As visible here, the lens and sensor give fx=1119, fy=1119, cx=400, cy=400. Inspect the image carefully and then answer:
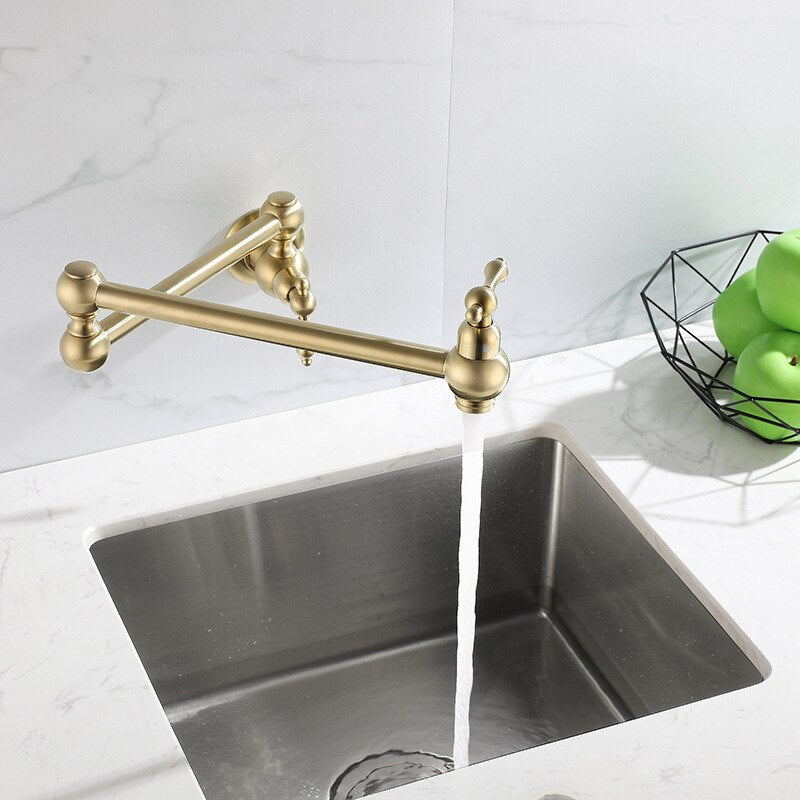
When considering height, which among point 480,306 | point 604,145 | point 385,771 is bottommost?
point 385,771

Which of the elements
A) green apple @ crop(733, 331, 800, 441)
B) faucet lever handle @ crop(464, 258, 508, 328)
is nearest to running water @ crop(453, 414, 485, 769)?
faucet lever handle @ crop(464, 258, 508, 328)

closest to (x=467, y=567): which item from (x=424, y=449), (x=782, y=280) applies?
(x=424, y=449)

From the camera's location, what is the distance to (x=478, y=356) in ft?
2.45

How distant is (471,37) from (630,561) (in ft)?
1.57

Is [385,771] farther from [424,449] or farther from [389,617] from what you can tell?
[424,449]

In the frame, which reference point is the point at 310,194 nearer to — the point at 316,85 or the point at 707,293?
the point at 316,85

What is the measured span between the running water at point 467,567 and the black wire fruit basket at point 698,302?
26cm

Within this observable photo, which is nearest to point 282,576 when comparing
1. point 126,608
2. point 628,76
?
point 126,608

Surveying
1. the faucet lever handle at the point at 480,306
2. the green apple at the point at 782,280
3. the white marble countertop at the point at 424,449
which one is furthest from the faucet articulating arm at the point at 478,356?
the green apple at the point at 782,280

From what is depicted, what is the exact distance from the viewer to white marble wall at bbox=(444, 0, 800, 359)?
990 mm

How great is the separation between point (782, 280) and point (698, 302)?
22cm

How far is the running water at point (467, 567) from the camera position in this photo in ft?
2.88

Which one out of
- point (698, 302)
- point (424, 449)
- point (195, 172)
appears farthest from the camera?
point (698, 302)

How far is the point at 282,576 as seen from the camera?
1063mm
